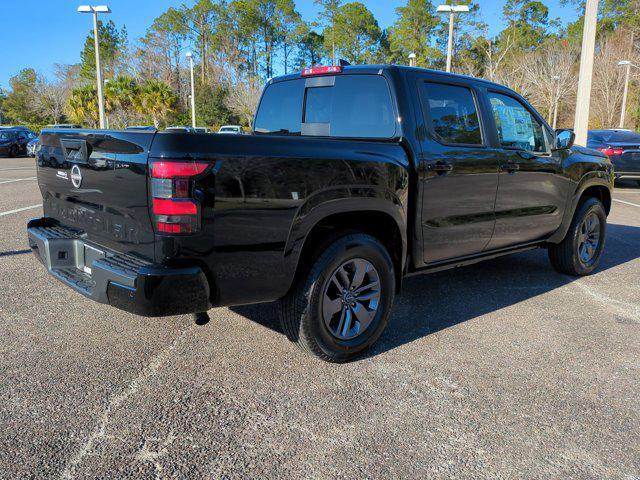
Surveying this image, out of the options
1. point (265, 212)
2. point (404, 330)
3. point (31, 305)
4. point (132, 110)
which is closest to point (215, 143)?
point (265, 212)

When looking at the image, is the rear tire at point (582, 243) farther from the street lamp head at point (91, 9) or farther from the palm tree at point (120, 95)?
the palm tree at point (120, 95)

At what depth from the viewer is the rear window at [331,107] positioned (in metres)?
3.84

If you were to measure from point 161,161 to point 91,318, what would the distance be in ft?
6.75

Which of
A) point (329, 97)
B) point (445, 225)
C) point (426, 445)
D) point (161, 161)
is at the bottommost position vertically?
point (426, 445)

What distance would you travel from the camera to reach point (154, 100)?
40.9m

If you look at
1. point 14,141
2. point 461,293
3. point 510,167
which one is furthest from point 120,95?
point 510,167

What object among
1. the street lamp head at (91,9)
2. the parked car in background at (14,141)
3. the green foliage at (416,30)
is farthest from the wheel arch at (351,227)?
the green foliage at (416,30)

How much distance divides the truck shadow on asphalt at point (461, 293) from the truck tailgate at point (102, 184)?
4.81ft

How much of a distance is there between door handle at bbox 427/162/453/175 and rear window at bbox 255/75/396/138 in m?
0.35

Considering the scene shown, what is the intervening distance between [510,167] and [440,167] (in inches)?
37.1

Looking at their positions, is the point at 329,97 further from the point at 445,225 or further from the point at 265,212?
the point at 265,212

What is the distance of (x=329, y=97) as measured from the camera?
4.21 m

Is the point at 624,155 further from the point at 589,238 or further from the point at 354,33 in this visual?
the point at 354,33

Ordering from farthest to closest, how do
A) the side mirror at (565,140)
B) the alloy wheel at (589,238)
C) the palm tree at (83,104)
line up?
the palm tree at (83,104) < the alloy wheel at (589,238) < the side mirror at (565,140)
